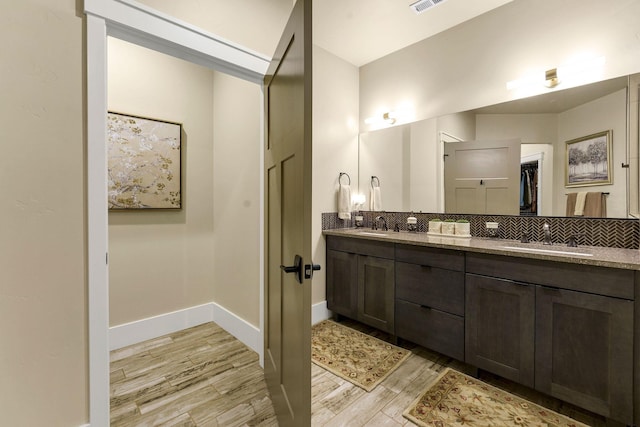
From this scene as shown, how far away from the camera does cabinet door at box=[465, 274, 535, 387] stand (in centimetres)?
171

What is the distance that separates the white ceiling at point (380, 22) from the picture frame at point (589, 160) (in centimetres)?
131

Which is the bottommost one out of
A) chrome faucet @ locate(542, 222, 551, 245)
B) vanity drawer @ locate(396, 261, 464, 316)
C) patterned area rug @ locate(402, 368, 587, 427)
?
patterned area rug @ locate(402, 368, 587, 427)

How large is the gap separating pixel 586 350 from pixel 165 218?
326 cm

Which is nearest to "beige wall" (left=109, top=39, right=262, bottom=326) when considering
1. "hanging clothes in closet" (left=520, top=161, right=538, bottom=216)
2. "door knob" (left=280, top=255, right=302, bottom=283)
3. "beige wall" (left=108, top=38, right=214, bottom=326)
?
"beige wall" (left=108, top=38, right=214, bottom=326)

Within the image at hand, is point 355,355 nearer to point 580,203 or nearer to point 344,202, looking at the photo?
point 344,202

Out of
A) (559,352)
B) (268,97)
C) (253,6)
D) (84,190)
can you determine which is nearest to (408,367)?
(559,352)

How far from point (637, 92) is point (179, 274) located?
385cm

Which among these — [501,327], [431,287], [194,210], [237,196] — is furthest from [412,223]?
[194,210]

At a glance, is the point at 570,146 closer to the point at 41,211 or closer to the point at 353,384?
the point at 353,384

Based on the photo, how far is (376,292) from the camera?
254 cm

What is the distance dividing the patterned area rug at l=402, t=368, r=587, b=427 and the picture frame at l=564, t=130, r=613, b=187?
5.08ft

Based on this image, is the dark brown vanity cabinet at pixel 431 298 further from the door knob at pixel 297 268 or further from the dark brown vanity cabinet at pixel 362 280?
the door knob at pixel 297 268

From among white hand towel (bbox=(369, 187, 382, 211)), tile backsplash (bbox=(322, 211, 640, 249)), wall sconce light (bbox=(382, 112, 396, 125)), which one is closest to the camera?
tile backsplash (bbox=(322, 211, 640, 249))

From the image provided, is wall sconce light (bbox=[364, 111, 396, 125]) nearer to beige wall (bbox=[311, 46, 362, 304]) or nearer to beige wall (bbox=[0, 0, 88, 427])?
beige wall (bbox=[311, 46, 362, 304])
